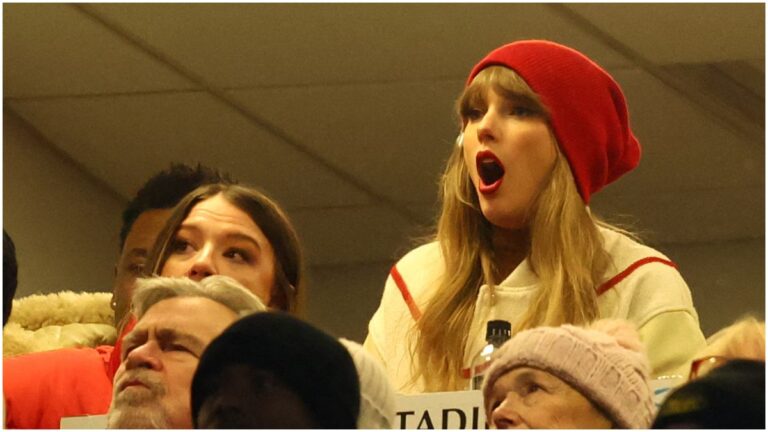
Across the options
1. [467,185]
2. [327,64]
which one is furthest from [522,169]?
[327,64]

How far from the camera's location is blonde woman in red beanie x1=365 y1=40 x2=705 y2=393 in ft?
10.0

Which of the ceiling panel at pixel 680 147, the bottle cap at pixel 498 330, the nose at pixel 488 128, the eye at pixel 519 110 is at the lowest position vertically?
the bottle cap at pixel 498 330

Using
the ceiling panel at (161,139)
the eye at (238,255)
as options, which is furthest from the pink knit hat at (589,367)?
the ceiling panel at (161,139)

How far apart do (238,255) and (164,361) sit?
1.76ft

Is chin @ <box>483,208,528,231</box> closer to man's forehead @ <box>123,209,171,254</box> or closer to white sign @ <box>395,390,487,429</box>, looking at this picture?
white sign @ <box>395,390,487,429</box>

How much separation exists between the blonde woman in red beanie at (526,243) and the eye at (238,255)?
226mm

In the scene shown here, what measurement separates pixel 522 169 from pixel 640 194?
2.86 meters

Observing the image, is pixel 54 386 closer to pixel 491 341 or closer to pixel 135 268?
pixel 135 268

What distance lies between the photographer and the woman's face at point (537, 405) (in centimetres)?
258

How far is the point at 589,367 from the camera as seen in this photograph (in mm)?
2641

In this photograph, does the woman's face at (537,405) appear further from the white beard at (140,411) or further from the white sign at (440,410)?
the white beard at (140,411)

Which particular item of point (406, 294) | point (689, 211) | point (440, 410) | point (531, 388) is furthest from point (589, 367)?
point (689, 211)

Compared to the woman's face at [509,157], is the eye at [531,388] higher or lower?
lower

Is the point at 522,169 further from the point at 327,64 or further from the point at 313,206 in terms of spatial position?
the point at 313,206
